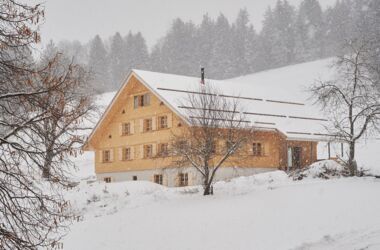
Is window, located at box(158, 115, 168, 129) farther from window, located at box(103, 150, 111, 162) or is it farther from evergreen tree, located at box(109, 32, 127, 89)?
evergreen tree, located at box(109, 32, 127, 89)

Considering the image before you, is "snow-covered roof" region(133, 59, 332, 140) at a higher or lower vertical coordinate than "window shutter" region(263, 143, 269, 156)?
higher

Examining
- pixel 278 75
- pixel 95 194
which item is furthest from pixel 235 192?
pixel 278 75

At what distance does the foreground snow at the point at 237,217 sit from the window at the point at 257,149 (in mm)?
6655

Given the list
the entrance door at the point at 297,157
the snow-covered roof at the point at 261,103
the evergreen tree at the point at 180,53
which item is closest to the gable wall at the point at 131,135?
the snow-covered roof at the point at 261,103

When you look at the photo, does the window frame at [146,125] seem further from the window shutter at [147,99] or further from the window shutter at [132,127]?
the window shutter at [132,127]

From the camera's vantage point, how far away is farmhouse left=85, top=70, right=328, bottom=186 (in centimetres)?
3309

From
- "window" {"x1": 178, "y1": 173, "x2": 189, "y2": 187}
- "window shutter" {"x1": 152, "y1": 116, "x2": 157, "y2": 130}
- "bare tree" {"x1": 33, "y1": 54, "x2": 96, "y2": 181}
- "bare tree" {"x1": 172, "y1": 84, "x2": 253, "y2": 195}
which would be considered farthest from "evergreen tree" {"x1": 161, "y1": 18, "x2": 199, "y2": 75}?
"bare tree" {"x1": 33, "y1": 54, "x2": 96, "y2": 181}

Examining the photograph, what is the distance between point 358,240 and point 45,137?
31.4 ft

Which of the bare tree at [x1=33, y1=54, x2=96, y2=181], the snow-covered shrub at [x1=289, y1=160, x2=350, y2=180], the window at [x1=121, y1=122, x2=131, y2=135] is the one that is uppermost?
the window at [x1=121, y1=122, x2=131, y2=135]

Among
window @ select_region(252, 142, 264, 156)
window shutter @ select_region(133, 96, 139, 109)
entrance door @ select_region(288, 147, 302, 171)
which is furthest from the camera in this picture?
window shutter @ select_region(133, 96, 139, 109)

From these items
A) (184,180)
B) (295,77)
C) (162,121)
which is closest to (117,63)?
(295,77)

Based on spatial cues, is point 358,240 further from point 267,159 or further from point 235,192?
point 267,159

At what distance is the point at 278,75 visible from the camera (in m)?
80.6

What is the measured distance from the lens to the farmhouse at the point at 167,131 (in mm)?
33094
